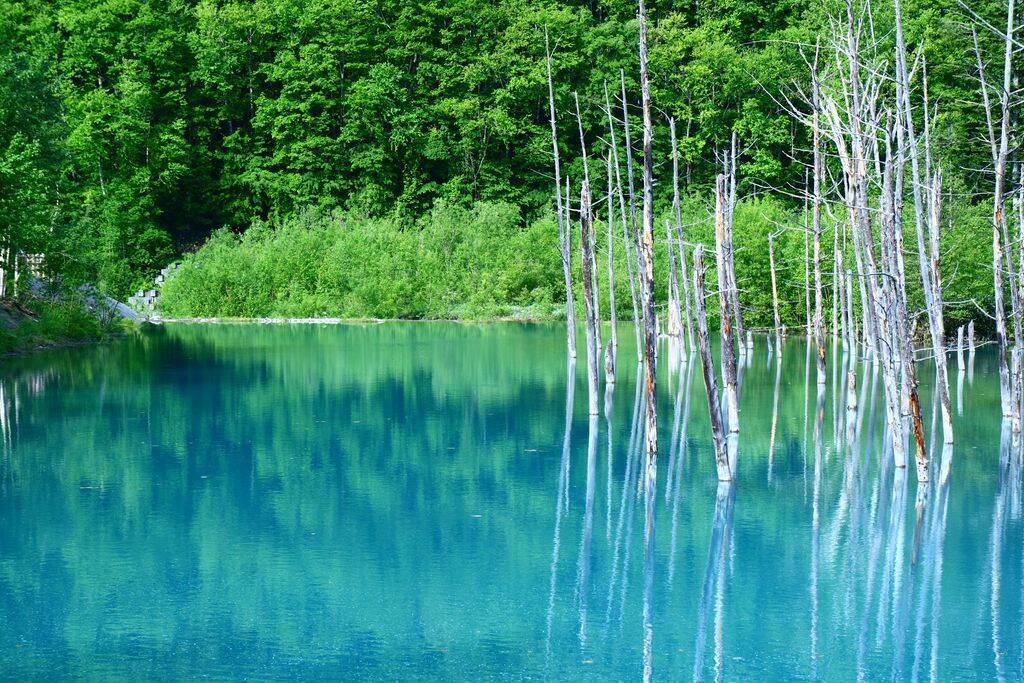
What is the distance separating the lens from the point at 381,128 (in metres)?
65.4

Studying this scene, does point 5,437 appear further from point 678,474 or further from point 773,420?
point 773,420

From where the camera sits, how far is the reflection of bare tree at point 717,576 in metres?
8.43

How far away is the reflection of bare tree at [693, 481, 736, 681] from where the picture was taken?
27.7 ft

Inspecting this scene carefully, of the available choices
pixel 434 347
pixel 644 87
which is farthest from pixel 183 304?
pixel 644 87

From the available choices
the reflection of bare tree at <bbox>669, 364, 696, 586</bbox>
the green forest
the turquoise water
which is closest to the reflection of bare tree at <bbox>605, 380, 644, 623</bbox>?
the turquoise water

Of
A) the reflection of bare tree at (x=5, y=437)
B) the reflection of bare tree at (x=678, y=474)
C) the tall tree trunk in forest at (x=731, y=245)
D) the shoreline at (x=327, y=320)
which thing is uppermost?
the tall tree trunk in forest at (x=731, y=245)

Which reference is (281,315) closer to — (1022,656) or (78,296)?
(78,296)

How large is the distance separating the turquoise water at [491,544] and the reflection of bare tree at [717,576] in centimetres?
4

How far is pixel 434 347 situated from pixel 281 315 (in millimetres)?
19614

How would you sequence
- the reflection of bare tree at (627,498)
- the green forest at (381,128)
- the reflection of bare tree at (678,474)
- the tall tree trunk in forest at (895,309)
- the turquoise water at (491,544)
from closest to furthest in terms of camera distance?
the turquoise water at (491,544) < the reflection of bare tree at (627,498) < the reflection of bare tree at (678,474) < the tall tree trunk in forest at (895,309) < the green forest at (381,128)

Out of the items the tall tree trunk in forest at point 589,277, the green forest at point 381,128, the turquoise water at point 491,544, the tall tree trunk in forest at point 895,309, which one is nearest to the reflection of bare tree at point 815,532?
the turquoise water at point 491,544

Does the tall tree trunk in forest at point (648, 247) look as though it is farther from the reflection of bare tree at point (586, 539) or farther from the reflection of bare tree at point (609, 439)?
the reflection of bare tree at point (586, 539)

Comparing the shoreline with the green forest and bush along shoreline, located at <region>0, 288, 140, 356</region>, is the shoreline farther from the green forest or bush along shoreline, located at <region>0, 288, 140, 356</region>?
bush along shoreline, located at <region>0, 288, 140, 356</region>

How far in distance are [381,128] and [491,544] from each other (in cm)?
5595
